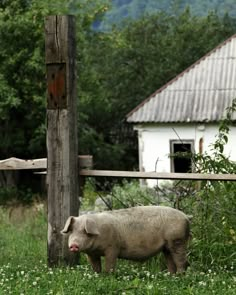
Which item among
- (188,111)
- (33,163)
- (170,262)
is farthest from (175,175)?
(188,111)

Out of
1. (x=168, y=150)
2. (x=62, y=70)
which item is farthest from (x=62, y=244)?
(x=168, y=150)

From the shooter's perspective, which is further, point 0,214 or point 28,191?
point 28,191

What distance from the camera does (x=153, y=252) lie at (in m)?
8.28

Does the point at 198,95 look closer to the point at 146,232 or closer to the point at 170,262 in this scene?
the point at 170,262

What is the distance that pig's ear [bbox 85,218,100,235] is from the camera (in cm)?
799

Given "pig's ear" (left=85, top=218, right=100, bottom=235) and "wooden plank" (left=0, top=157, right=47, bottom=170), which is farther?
"wooden plank" (left=0, top=157, right=47, bottom=170)

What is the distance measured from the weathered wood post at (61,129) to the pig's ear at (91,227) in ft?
2.45

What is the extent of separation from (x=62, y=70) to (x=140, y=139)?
72.5 ft

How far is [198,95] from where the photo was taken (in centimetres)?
3030

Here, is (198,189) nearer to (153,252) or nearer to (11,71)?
(153,252)

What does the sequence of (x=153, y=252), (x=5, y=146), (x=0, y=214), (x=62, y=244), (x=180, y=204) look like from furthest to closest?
(x=5, y=146) → (x=0, y=214) → (x=180, y=204) → (x=62, y=244) → (x=153, y=252)

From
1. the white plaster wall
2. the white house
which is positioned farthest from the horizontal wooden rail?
the white plaster wall

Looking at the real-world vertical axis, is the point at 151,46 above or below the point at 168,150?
above

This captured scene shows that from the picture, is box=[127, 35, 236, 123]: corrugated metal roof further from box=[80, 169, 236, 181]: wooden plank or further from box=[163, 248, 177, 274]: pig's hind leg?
box=[80, 169, 236, 181]: wooden plank
